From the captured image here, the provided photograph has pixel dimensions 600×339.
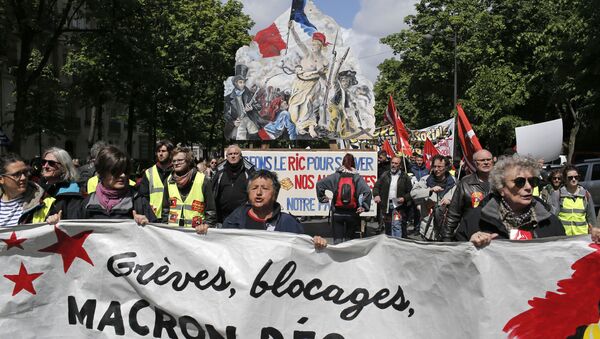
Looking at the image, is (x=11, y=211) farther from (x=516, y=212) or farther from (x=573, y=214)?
(x=573, y=214)

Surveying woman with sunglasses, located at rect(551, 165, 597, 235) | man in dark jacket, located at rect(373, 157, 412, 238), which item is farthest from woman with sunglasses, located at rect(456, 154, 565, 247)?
man in dark jacket, located at rect(373, 157, 412, 238)

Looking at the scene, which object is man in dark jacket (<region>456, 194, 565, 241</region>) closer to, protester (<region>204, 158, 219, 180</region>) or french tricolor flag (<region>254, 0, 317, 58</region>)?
french tricolor flag (<region>254, 0, 317, 58</region>)

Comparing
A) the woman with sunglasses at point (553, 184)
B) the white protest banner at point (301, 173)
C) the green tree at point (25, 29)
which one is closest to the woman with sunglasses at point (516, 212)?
the woman with sunglasses at point (553, 184)

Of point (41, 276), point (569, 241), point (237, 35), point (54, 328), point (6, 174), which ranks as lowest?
point (54, 328)

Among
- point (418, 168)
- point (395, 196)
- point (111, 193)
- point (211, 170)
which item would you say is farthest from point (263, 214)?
point (211, 170)

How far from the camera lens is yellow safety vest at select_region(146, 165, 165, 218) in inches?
258

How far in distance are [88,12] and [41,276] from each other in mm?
16874

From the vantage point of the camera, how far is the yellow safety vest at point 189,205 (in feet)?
21.1

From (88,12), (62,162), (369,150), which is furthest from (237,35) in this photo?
(62,162)

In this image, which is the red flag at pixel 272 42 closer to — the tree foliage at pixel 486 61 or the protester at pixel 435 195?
the protester at pixel 435 195

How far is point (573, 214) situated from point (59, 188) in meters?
5.47

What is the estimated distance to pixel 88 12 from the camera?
20172mm

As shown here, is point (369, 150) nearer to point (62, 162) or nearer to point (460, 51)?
point (62, 162)

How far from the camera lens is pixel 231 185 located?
7938mm
